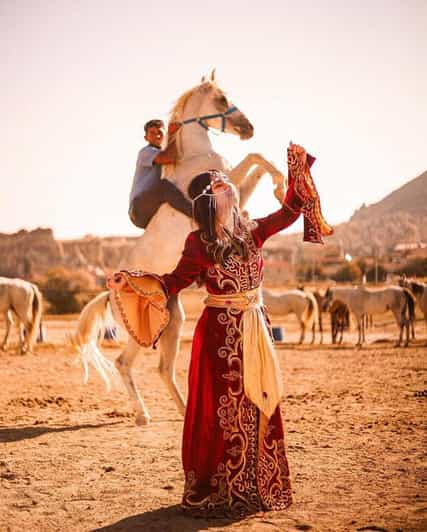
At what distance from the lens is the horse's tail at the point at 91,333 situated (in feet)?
23.2

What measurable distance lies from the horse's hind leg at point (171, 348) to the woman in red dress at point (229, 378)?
233cm

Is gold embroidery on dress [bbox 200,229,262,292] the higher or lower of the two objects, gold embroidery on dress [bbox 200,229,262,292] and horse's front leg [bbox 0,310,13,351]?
the higher

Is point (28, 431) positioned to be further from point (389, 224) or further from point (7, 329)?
point (389, 224)

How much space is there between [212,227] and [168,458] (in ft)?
7.00

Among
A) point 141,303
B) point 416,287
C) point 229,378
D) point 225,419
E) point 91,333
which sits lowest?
point 225,419

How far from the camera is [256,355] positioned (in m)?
3.82

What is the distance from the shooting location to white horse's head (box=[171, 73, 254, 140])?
6188 millimetres

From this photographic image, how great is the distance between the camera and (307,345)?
1759 centimetres

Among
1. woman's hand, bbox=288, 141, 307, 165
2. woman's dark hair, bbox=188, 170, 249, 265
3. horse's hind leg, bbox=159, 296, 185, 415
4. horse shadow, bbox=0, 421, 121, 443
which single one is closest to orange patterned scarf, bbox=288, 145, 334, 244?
woman's hand, bbox=288, 141, 307, 165

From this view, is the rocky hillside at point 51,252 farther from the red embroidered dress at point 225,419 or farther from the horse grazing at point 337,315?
the red embroidered dress at point 225,419

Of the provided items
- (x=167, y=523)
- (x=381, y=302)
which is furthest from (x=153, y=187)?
(x=381, y=302)

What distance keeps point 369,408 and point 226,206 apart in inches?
160

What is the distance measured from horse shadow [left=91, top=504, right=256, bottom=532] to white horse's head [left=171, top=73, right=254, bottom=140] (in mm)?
3679

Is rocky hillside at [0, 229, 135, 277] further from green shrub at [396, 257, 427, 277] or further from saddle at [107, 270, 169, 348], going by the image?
saddle at [107, 270, 169, 348]
